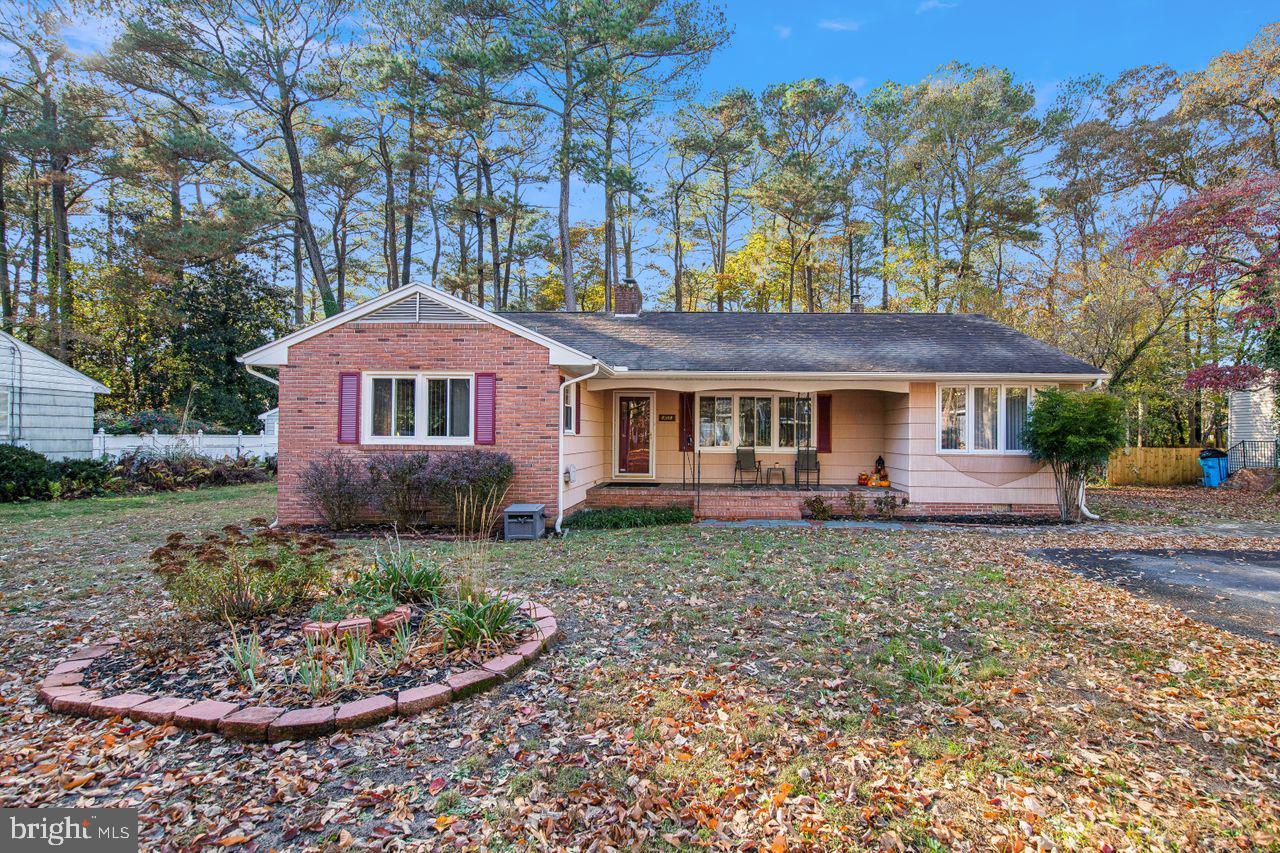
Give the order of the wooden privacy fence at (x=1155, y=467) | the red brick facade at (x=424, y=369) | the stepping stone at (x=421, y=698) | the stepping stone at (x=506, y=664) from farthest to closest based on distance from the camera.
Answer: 1. the wooden privacy fence at (x=1155, y=467)
2. the red brick facade at (x=424, y=369)
3. the stepping stone at (x=506, y=664)
4. the stepping stone at (x=421, y=698)

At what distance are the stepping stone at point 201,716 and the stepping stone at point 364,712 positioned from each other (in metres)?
0.59

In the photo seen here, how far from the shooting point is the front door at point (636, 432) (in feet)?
43.3

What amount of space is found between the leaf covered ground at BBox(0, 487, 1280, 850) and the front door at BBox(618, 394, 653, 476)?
781 centimetres

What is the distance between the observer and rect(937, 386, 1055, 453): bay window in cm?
1116

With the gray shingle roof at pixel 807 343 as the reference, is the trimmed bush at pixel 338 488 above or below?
below

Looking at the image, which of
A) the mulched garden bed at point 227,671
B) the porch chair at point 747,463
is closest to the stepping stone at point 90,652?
the mulched garden bed at point 227,671

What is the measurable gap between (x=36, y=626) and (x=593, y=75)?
62.0ft

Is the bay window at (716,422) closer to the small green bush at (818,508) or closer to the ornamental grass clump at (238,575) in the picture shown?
the small green bush at (818,508)

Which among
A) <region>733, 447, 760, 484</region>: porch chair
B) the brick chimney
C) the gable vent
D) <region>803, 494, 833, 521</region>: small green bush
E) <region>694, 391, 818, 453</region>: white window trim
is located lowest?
<region>803, 494, 833, 521</region>: small green bush

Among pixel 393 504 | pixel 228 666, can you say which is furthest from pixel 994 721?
pixel 393 504

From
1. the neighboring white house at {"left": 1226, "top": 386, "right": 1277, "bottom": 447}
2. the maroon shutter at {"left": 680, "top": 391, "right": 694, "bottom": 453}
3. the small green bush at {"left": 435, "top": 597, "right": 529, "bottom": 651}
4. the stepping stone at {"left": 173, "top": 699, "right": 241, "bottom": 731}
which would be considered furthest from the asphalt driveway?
the neighboring white house at {"left": 1226, "top": 386, "right": 1277, "bottom": 447}

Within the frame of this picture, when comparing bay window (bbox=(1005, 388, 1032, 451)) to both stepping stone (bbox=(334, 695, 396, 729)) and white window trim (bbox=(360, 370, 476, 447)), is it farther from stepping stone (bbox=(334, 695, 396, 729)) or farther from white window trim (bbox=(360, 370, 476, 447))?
stepping stone (bbox=(334, 695, 396, 729))

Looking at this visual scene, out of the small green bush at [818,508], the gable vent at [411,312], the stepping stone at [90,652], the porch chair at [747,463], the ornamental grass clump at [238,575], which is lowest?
the stepping stone at [90,652]

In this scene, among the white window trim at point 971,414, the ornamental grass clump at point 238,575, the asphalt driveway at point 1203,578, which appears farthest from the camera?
the white window trim at point 971,414
